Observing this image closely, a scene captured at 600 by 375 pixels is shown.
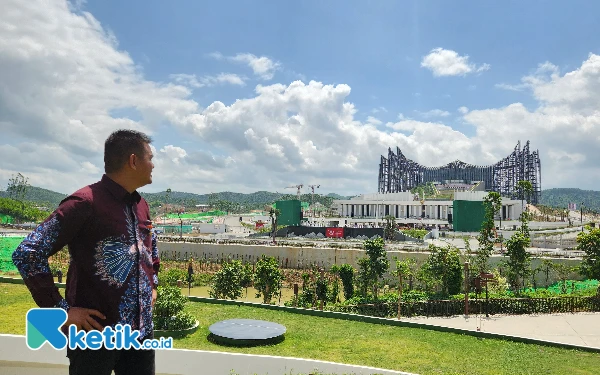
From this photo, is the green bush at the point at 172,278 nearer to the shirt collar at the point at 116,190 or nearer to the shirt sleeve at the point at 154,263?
the shirt sleeve at the point at 154,263

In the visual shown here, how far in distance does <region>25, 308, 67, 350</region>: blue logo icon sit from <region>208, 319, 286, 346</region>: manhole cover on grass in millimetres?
8278

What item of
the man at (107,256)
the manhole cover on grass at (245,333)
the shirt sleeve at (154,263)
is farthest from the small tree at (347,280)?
the man at (107,256)

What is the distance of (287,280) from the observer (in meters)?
36.4

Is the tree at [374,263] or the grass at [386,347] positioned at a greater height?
the tree at [374,263]

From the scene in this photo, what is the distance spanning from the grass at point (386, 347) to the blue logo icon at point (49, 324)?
7695 millimetres

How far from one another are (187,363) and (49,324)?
5769mm

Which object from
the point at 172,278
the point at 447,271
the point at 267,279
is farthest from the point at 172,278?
the point at 447,271

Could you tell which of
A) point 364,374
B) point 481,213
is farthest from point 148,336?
point 481,213

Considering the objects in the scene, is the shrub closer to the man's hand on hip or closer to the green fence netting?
the green fence netting

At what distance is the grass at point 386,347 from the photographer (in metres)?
9.80

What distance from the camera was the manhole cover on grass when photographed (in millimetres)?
10445

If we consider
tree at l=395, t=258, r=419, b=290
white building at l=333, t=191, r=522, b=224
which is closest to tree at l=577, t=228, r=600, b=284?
tree at l=395, t=258, r=419, b=290

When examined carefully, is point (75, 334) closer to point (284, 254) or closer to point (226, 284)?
point (226, 284)

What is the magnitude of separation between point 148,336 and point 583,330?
1836 centimetres
